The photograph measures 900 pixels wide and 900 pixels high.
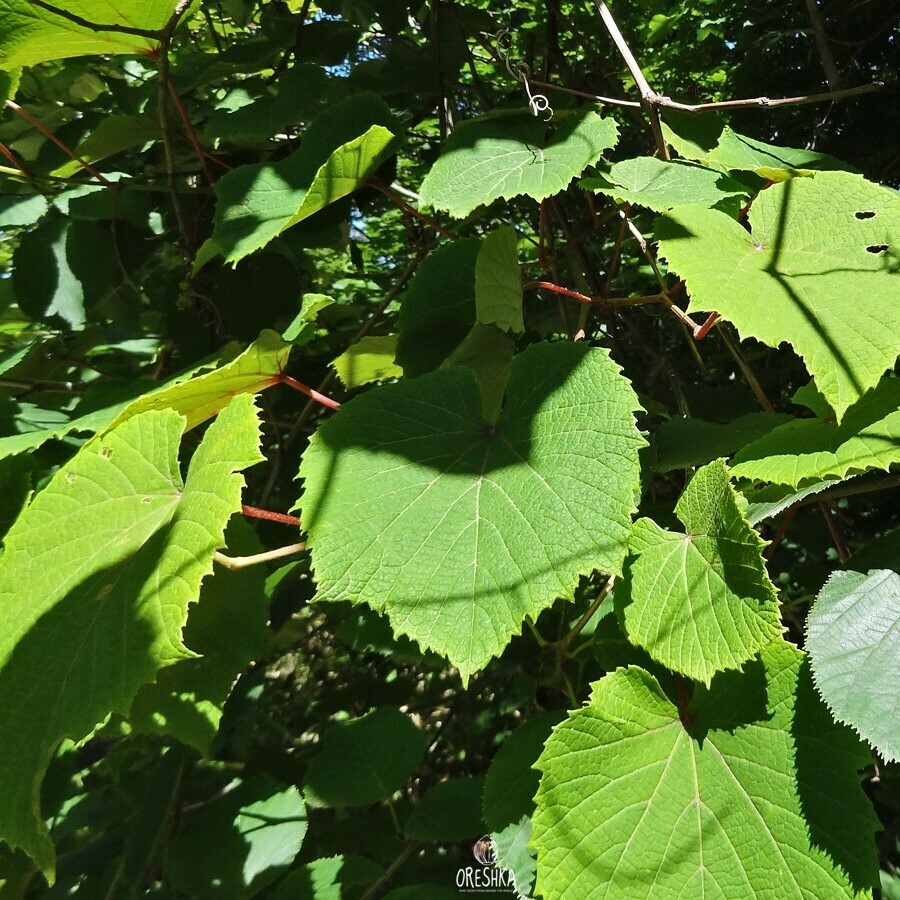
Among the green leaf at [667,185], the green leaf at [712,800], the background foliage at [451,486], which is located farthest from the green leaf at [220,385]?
the green leaf at [712,800]

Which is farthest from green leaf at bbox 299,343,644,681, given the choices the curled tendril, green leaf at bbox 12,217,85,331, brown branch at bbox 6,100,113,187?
green leaf at bbox 12,217,85,331

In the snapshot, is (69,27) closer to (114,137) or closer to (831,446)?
(114,137)

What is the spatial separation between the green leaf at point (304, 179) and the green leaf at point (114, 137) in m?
0.37

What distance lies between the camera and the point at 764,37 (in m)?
1.79

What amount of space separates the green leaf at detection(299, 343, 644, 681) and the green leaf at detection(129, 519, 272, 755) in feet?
1.04

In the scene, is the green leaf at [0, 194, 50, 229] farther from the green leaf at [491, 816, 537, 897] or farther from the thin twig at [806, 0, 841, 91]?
the thin twig at [806, 0, 841, 91]

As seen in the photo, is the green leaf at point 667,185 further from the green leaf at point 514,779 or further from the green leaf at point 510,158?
the green leaf at point 514,779

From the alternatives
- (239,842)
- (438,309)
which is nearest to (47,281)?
(438,309)

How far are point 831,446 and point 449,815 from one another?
956mm

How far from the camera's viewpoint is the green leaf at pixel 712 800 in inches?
27.9

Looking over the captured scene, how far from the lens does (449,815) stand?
133 centimetres

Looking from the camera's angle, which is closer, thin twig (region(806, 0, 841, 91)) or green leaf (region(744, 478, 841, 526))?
green leaf (region(744, 478, 841, 526))

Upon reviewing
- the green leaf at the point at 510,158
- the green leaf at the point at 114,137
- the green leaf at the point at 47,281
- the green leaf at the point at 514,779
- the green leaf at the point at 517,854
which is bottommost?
the green leaf at the point at 517,854

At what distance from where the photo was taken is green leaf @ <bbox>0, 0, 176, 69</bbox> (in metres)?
1.01
